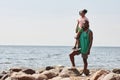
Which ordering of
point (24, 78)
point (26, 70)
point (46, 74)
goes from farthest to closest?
point (26, 70), point (46, 74), point (24, 78)

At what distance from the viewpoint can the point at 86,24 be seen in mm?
14086

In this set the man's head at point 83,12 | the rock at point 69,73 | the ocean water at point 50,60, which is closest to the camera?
the rock at point 69,73

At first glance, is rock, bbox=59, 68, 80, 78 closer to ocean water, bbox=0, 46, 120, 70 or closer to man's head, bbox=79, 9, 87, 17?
man's head, bbox=79, 9, 87, 17

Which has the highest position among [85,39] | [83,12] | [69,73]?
[83,12]

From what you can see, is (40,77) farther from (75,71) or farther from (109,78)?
(109,78)

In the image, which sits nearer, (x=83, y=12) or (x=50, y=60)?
(x=83, y=12)

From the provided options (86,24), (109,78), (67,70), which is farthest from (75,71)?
(109,78)

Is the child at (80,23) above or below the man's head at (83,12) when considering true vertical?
below

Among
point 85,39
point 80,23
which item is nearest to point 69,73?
point 85,39

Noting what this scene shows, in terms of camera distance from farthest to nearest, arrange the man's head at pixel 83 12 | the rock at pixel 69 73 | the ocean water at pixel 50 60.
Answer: the ocean water at pixel 50 60 → the man's head at pixel 83 12 → the rock at pixel 69 73

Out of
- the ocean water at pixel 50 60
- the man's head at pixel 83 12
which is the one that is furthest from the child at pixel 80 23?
the ocean water at pixel 50 60

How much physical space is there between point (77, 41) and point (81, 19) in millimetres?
709

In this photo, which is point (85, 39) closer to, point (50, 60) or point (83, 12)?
point (83, 12)

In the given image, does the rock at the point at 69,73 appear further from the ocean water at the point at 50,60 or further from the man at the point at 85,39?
the ocean water at the point at 50,60
